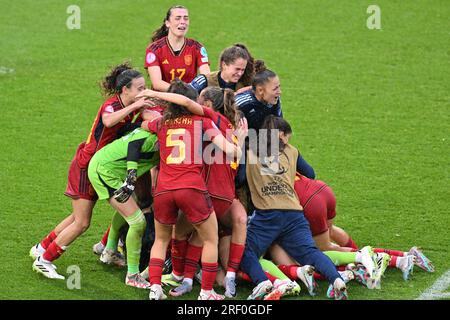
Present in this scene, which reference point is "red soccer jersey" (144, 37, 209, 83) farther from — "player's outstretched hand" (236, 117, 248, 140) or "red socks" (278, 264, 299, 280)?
"red socks" (278, 264, 299, 280)

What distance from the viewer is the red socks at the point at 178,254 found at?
8.56 meters

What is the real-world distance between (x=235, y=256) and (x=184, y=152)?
995 mm

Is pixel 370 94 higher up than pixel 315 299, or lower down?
higher up

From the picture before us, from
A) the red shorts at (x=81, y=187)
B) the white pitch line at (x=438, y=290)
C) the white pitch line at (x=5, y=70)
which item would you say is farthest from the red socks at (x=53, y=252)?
the white pitch line at (x=5, y=70)

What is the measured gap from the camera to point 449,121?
13.2 m

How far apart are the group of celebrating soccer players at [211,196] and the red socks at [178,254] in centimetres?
1

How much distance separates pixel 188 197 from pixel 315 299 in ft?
4.40

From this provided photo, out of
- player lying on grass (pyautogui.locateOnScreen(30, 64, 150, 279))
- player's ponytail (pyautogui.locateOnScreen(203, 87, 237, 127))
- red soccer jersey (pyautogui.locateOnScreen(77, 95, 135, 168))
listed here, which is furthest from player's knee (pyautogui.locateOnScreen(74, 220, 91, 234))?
player's ponytail (pyautogui.locateOnScreen(203, 87, 237, 127))

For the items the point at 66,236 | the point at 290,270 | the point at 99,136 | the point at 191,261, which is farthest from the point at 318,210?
the point at 66,236

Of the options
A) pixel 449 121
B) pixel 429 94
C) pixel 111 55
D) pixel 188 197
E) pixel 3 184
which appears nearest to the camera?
pixel 188 197

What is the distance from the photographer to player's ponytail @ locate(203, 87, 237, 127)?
27.7ft

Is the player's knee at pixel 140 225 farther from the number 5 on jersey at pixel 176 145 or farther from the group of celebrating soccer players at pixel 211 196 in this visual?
the number 5 on jersey at pixel 176 145

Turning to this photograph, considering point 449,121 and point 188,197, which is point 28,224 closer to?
point 188,197
